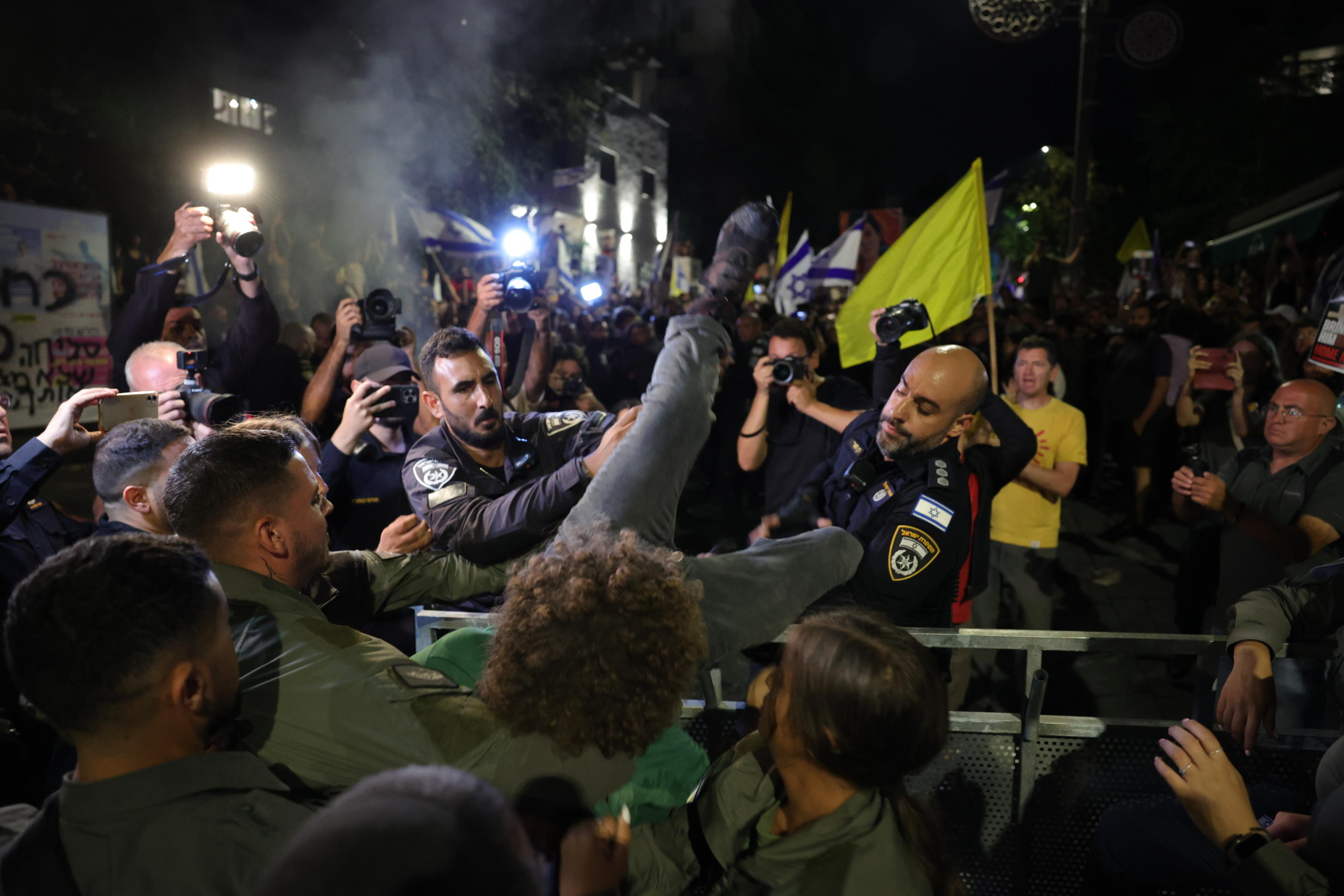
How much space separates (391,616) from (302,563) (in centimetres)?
104

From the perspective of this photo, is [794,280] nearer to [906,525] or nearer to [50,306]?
[906,525]

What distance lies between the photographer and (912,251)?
5.37 meters

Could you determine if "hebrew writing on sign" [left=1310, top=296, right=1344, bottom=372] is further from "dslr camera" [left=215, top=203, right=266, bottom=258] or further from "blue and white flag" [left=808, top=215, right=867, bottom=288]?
"blue and white flag" [left=808, top=215, right=867, bottom=288]

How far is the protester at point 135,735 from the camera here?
1205 millimetres

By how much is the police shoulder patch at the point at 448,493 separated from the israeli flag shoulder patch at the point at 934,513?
152 cm

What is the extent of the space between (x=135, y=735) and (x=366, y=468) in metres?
2.78

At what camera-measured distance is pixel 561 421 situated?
3572mm

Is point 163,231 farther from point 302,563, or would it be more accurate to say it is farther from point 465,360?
point 302,563

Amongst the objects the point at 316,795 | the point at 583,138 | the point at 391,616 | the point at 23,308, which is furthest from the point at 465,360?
the point at 583,138

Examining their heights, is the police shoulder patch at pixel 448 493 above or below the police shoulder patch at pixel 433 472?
below

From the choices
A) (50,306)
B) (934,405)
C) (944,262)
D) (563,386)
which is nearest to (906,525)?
(934,405)

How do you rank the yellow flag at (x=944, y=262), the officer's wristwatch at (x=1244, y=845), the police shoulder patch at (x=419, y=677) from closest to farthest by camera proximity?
1. the police shoulder patch at (x=419, y=677)
2. the officer's wristwatch at (x=1244, y=845)
3. the yellow flag at (x=944, y=262)

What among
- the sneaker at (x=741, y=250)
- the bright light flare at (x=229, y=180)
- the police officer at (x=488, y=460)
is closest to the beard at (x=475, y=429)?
the police officer at (x=488, y=460)

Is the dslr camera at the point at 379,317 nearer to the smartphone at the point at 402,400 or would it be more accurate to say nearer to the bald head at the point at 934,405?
the smartphone at the point at 402,400
